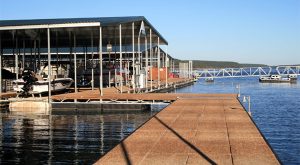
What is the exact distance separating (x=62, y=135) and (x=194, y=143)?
10581 mm

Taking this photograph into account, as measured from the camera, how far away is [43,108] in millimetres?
31531

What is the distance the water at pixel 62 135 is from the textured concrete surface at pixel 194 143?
2980mm

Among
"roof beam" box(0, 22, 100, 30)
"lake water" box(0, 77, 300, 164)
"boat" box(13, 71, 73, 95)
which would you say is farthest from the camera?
"boat" box(13, 71, 73, 95)

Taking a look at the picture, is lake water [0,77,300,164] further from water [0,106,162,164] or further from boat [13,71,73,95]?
boat [13,71,73,95]

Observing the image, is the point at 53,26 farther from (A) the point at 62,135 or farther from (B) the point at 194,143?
(B) the point at 194,143

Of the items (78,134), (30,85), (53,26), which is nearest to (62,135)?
(78,134)

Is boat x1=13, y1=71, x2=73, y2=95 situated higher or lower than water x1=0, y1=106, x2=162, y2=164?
higher

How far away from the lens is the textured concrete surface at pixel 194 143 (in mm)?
10695

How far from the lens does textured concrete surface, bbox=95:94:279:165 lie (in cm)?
1070

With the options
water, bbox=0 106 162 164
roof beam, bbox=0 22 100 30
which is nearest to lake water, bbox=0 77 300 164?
water, bbox=0 106 162 164

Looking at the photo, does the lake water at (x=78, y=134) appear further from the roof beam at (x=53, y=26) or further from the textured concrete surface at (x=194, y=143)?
the roof beam at (x=53, y=26)

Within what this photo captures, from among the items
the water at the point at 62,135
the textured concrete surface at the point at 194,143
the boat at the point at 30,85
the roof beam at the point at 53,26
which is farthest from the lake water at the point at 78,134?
the roof beam at the point at 53,26

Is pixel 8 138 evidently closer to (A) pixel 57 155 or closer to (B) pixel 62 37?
(A) pixel 57 155

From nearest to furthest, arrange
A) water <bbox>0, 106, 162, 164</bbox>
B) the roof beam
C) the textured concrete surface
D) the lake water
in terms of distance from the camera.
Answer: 1. the textured concrete surface
2. water <bbox>0, 106, 162, 164</bbox>
3. the lake water
4. the roof beam
